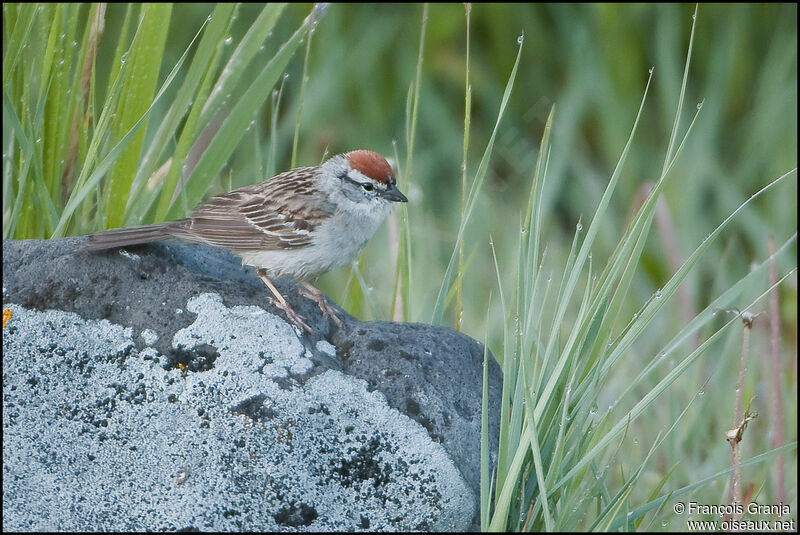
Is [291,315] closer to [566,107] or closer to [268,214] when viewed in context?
[268,214]

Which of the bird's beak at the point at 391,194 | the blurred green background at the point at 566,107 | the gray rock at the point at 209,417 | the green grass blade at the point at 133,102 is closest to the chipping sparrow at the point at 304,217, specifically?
the bird's beak at the point at 391,194

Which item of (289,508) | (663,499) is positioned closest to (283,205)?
(289,508)

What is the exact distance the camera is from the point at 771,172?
6.73 meters

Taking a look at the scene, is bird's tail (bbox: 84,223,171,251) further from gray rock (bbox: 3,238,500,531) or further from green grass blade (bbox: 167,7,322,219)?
green grass blade (bbox: 167,7,322,219)

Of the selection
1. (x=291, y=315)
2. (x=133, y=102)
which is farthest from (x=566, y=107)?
(x=291, y=315)

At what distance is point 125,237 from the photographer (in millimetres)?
2834

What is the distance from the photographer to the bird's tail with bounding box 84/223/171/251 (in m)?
2.76

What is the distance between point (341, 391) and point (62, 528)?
0.72 metres

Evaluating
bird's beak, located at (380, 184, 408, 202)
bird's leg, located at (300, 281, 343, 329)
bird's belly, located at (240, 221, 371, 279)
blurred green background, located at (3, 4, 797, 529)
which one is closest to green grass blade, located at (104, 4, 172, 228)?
bird's belly, located at (240, 221, 371, 279)

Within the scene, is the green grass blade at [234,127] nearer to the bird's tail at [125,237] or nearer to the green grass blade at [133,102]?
the green grass blade at [133,102]

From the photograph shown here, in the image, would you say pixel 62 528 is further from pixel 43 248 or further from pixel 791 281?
pixel 791 281

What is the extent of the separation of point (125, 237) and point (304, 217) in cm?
95

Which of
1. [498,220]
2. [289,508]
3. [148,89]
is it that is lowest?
[498,220]

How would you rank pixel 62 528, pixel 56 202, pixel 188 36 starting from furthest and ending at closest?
pixel 188 36 → pixel 56 202 → pixel 62 528
